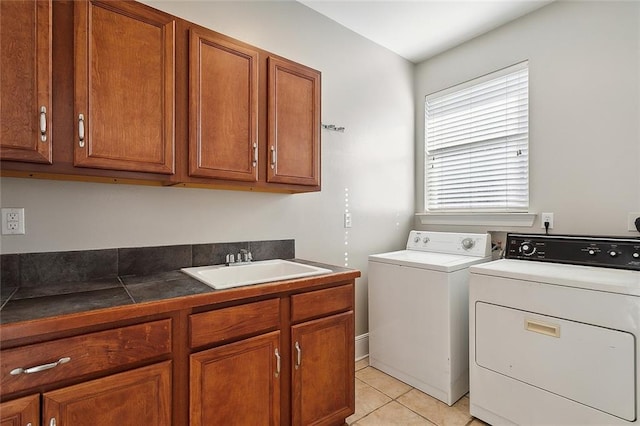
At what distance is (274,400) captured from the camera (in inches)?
58.9

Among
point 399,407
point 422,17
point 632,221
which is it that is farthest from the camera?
point 422,17

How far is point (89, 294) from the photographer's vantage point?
1.27 metres

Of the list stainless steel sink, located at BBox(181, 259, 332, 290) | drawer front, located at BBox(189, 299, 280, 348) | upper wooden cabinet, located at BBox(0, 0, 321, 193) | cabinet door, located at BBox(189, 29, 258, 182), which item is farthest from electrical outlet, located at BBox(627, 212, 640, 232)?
cabinet door, located at BBox(189, 29, 258, 182)

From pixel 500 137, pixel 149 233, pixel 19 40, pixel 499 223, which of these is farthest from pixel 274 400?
pixel 500 137

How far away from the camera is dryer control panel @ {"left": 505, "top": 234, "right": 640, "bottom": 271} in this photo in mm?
1805

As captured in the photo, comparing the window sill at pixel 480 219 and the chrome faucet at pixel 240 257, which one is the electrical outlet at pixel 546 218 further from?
the chrome faucet at pixel 240 257

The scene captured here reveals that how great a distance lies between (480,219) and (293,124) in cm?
182

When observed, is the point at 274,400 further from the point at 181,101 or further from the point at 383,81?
the point at 383,81

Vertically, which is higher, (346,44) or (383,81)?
(346,44)

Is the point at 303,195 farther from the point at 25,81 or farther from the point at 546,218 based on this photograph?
the point at 546,218

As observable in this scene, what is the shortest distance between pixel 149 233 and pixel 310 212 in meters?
1.14

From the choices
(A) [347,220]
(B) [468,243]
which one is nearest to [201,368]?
(A) [347,220]

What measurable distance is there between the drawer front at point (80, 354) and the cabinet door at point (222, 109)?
0.80 metres

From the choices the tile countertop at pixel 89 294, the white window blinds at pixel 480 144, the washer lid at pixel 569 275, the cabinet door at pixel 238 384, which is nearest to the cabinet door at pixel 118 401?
the cabinet door at pixel 238 384
